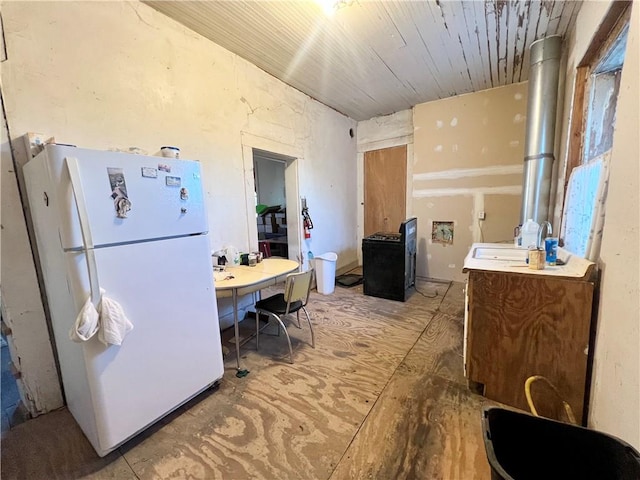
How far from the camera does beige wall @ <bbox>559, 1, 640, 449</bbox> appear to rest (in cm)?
91

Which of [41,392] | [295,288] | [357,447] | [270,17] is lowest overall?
[357,447]

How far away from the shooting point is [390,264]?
3.34 meters

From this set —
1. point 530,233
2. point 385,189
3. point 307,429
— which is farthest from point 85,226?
point 385,189

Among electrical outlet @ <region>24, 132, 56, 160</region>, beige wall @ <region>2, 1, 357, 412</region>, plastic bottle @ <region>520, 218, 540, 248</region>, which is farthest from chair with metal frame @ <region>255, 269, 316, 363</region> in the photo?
plastic bottle @ <region>520, 218, 540, 248</region>

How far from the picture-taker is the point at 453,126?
375 centimetres

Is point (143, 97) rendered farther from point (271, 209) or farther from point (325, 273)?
point (271, 209)

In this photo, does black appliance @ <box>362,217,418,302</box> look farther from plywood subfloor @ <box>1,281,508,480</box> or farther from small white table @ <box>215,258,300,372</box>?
small white table @ <box>215,258,300,372</box>

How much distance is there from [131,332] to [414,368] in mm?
1895

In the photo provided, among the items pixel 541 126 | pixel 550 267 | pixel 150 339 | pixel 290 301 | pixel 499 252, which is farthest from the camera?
pixel 541 126

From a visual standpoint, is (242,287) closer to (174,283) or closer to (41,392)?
(174,283)

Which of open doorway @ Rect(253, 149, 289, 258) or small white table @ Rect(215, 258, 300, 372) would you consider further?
open doorway @ Rect(253, 149, 289, 258)

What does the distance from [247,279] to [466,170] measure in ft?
11.3

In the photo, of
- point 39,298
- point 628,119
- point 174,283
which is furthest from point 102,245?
point 628,119

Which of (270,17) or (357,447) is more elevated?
(270,17)
